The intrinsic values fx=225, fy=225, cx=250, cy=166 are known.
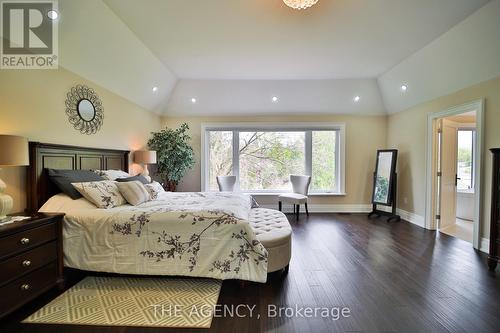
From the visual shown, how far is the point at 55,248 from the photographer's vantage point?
213 cm

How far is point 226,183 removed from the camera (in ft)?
17.6

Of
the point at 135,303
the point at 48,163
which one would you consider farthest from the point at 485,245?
the point at 48,163

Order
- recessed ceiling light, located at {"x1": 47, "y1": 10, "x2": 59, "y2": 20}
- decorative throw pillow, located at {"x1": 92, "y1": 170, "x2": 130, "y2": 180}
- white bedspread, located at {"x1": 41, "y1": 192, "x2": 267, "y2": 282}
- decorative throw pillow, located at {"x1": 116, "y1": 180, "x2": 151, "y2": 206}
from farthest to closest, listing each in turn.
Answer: decorative throw pillow, located at {"x1": 92, "y1": 170, "x2": 130, "y2": 180} → decorative throw pillow, located at {"x1": 116, "y1": 180, "x2": 151, "y2": 206} → recessed ceiling light, located at {"x1": 47, "y1": 10, "x2": 59, "y2": 20} → white bedspread, located at {"x1": 41, "y1": 192, "x2": 267, "y2": 282}

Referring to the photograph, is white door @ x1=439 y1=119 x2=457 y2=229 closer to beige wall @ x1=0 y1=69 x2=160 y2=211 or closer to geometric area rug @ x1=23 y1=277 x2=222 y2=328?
geometric area rug @ x1=23 y1=277 x2=222 y2=328

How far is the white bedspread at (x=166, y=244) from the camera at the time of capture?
2121 mm

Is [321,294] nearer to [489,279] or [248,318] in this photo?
[248,318]

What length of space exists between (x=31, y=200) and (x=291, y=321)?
9.20ft

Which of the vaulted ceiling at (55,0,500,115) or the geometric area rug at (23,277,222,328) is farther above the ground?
the vaulted ceiling at (55,0,500,115)

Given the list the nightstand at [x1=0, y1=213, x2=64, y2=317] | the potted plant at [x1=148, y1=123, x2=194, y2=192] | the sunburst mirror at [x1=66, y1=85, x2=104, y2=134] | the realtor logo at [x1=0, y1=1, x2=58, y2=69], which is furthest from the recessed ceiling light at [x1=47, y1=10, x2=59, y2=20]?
the potted plant at [x1=148, y1=123, x2=194, y2=192]

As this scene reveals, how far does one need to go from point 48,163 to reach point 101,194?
703mm

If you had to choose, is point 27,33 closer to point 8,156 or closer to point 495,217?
point 8,156

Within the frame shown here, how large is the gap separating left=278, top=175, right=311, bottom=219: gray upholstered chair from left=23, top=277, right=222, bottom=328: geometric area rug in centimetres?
304

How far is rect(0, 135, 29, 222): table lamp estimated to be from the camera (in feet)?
5.97

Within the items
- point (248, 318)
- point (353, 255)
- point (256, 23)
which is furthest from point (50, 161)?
point (353, 255)
